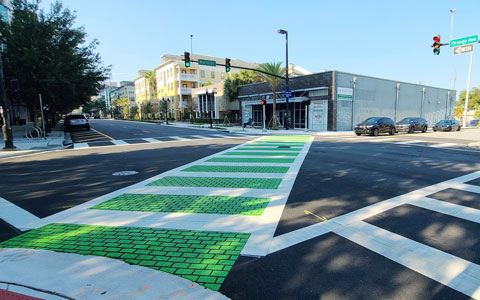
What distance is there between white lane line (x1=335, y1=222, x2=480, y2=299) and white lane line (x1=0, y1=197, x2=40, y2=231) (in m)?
5.13

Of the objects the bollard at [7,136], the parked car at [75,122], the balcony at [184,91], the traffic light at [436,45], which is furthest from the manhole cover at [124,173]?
the balcony at [184,91]

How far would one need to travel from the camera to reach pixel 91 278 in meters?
2.94

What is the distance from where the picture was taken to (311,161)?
10094 millimetres

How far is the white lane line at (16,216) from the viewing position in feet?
14.9

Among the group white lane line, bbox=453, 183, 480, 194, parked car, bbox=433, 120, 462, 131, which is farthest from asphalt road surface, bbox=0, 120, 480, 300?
parked car, bbox=433, 120, 462, 131

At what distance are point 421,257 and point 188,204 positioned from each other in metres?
3.88

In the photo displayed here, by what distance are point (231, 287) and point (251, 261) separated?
1.77 ft

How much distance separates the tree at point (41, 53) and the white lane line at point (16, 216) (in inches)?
733

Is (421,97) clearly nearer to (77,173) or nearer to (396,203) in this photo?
(396,203)

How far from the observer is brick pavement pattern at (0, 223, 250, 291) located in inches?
124

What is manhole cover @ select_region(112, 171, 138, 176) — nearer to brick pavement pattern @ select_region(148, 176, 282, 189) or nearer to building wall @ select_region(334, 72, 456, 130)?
brick pavement pattern @ select_region(148, 176, 282, 189)

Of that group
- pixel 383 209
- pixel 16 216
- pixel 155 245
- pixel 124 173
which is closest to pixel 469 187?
pixel 383 209

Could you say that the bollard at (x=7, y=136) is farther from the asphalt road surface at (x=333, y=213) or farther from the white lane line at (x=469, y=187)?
the white lane line at (x=469, y=187)

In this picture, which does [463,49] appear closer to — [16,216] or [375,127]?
[375,127]
